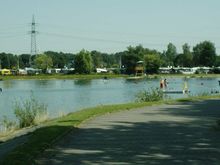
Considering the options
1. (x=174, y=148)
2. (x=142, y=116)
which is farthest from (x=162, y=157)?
(x=142, y=116)

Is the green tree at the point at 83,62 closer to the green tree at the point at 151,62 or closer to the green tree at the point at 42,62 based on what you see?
the green tree at the point at 42,62

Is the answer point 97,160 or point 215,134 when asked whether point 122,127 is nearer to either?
point 215,134

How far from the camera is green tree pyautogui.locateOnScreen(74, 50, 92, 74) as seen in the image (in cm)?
17223

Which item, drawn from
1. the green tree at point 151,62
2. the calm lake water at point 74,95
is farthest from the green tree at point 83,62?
the calm lake water at point 74,95

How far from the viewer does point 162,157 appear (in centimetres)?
1244

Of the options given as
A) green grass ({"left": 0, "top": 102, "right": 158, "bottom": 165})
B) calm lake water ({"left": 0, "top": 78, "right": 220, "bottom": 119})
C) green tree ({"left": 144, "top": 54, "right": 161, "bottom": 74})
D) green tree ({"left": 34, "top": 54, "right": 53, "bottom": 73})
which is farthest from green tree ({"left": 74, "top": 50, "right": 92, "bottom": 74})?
Answer: green grass ({"left": 0, "top": 102, "right": 158, "bottom": 165})

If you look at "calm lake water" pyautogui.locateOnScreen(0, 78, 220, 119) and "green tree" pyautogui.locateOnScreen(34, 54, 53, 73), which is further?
"green tree" pyautogui.locateOnScreen(34, 54, 53, 73)

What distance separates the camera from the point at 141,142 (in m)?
14.9

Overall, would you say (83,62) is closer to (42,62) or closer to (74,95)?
(42,62)

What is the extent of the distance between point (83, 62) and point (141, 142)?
524 feet

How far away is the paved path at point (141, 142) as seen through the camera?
1224 centimetres

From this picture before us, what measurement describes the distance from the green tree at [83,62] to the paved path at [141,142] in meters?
150

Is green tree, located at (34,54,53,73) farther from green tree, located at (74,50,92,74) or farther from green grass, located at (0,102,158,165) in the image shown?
green grass, located at (0,102,158,165)

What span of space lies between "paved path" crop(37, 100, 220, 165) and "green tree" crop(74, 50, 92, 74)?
150 m
